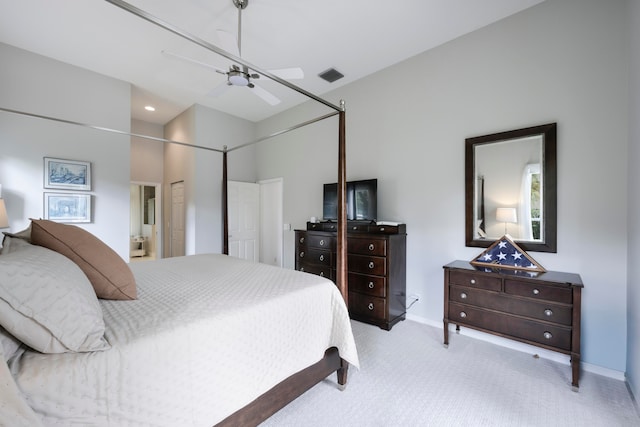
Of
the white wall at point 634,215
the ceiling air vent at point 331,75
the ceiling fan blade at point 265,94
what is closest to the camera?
the white wall at point 634,215

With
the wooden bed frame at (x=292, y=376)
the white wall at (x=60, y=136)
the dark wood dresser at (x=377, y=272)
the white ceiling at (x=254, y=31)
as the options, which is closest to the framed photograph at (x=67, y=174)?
the white wall at (x=60, y=136)

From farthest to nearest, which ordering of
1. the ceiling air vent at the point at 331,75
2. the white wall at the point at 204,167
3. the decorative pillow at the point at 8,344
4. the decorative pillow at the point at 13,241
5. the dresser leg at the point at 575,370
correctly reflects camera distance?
1. the white wall at the point at 204,167
2. the ceiling air vent at the point at 331,75
3. the dresser leg at the point at 575,370
4. the decorative pillow at the point at 13,241
5. the decorative pillow at the point at 8,344

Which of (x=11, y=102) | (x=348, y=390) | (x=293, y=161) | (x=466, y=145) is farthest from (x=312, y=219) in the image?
(x=11, y=102)

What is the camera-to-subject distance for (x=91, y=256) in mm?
1277

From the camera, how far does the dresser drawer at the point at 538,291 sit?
1911 mm

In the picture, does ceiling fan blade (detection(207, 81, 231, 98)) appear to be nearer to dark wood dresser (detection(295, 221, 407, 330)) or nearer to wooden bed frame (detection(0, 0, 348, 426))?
wooden bed frame (detection(0, 0, 348, 426))

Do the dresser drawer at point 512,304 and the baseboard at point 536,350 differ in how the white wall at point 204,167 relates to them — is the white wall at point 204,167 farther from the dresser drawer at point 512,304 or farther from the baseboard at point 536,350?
the dresser drawer at point 512,304

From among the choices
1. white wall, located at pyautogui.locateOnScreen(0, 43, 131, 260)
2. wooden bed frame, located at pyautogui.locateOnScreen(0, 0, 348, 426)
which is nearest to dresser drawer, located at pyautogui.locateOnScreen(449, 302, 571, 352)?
wooden bed frame, located at pyautogui.locateOnScreen(0, 0, 348, 426)

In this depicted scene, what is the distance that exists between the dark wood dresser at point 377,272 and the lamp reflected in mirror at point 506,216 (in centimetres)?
95

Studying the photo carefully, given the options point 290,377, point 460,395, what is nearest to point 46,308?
point 290,377

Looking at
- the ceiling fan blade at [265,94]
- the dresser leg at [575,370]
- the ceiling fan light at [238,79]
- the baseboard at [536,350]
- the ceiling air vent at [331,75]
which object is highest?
the ceiling air vent at [331,75]

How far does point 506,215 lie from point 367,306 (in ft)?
5.54

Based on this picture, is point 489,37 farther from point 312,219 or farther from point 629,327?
point 312,219

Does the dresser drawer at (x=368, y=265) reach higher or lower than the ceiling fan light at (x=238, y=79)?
lower
